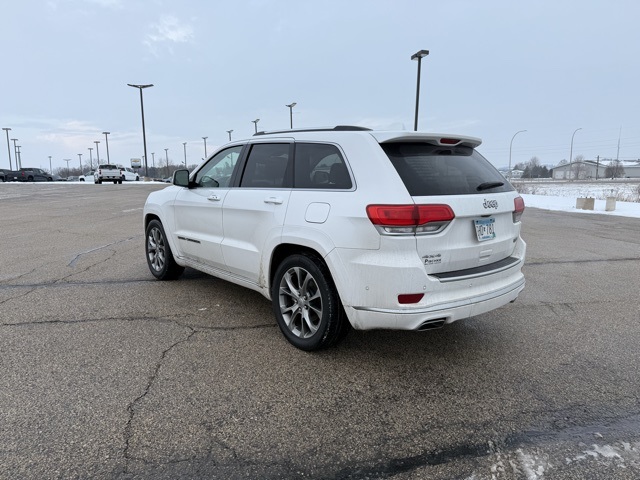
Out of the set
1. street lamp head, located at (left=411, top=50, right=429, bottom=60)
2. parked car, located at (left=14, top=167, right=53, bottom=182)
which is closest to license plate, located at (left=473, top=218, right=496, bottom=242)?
street lamp head, located at (left=411, top=50, right=429, bottom=60)

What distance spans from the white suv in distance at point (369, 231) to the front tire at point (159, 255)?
1480mm

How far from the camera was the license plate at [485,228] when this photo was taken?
328 centimetres

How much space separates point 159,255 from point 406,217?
3.85 m

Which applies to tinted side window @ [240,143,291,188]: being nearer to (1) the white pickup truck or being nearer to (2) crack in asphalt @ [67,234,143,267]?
(2) crack in asphalt @ [67,234,143,267]

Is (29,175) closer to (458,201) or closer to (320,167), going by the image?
(320,167)

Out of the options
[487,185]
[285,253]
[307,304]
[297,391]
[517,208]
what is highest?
[487,185]

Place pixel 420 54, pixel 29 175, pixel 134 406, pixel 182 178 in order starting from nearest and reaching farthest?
1. pixel 134 406
2. pixel 182 178
3. pixel 420 54
4. pixel 29 175

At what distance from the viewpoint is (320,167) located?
3574mm

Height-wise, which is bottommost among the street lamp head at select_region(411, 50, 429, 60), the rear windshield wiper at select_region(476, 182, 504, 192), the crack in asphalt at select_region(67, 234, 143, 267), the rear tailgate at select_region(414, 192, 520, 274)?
the crack in asphalt at select_region(67, 234, 143, 267)

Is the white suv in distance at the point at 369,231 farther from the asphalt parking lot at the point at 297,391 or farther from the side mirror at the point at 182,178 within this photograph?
the side mirror at the point at 182,178

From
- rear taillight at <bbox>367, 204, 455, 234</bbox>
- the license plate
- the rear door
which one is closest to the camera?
rear taillight at <bbox>367, 204, 455, 234</bbox>

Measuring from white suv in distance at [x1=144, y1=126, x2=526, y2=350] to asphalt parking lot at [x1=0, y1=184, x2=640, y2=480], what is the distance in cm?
48

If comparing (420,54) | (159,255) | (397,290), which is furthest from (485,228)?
(420,54)

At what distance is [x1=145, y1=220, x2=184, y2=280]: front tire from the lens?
5547mm
